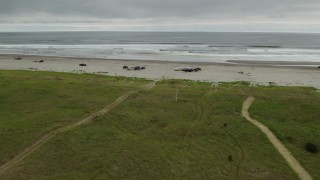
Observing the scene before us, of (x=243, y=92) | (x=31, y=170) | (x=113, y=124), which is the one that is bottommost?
(x=31, y=170)

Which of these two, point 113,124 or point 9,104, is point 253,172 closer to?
point 113,124

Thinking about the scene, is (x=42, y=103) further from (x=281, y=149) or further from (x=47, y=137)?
(x=281, y=149)

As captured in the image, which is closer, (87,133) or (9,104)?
(87,133)

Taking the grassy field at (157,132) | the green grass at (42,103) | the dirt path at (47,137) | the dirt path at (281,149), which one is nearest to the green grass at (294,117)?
the grassy field at (157,132)

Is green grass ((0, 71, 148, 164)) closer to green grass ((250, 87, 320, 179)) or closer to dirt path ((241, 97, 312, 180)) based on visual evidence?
dirt path ((241, 97, 312, 180))

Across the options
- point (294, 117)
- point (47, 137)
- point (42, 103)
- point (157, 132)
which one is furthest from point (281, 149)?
point (42, 103)

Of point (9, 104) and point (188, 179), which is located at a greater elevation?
point (9, 104)

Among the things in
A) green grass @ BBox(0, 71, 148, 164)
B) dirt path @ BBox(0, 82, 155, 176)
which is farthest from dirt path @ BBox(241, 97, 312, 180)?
green grass @ BBox(0, 71, 148, 164)

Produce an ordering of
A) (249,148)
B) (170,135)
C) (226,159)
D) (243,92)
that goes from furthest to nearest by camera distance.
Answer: (243,92) → (170,135) → (249,148) → (226,159)

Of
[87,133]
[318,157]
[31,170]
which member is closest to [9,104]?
[87,133]
